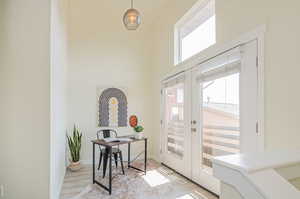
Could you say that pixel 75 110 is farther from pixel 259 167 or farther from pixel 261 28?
pixel 259 167

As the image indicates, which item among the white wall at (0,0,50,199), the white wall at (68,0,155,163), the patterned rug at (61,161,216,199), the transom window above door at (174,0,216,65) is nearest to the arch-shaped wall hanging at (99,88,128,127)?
the white wall at (68,0,155,163)

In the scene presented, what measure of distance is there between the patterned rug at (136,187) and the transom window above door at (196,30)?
228cm

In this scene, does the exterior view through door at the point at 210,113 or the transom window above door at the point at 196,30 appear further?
the transom window above door at the point at 196,30

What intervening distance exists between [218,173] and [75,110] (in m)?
4.18

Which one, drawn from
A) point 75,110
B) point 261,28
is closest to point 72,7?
point 75,110

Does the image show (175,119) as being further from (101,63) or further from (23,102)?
(23,102)

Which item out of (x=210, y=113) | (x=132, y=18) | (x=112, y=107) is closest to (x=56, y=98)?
(x=132, y=18)

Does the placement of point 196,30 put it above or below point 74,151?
above

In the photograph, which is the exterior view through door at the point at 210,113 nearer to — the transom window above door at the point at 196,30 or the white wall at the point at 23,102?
the transom window above door at the point at 196,30

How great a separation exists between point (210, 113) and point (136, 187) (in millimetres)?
1699

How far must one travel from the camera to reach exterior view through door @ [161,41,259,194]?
85.4 inches

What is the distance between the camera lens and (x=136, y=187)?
3156 millimetres

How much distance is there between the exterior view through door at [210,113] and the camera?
2168mm

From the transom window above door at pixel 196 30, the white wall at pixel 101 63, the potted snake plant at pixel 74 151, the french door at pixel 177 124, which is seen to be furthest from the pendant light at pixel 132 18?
the potted snake plant at pixel 74 151
